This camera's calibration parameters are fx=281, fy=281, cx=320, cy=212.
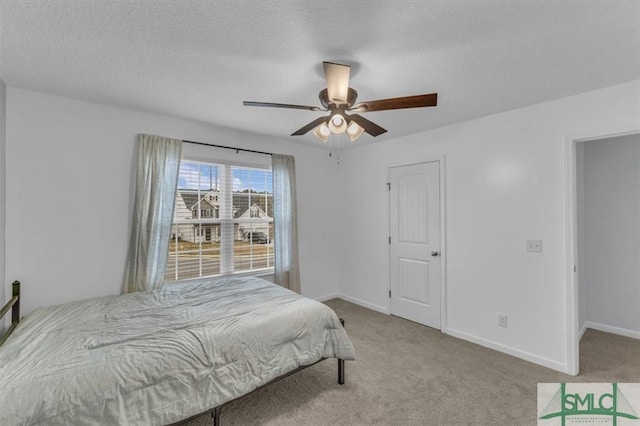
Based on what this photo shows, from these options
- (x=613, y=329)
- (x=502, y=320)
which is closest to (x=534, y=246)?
(x=502, y=320)

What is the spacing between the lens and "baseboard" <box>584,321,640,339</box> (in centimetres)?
315

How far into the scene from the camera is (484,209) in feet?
9.92

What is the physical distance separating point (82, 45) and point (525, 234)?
3.82 m

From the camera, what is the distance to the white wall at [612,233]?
125 inches

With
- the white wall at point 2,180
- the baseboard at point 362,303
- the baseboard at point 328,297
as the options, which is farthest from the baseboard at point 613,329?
the white wall at point 2,180

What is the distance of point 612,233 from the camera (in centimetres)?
331

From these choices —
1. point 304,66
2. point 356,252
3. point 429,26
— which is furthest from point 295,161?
point 429,26

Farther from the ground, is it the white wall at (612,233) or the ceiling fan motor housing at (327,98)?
the ceiling fan motor housing at (327,98)

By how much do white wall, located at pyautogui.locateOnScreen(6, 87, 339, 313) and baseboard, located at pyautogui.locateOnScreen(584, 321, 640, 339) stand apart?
17.6ft

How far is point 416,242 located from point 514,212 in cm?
116

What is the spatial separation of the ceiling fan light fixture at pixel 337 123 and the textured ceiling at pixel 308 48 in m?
0.37

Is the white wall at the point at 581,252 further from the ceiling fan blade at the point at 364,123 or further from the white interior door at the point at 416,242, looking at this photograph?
the ceiling fan blade at the point at 364,123

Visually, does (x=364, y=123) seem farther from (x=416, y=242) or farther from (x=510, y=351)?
(x=510, y=351)

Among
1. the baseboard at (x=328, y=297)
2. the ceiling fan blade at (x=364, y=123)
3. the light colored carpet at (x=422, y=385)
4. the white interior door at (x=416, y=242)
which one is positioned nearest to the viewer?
the light colored carpet at (x=422, y=385)
